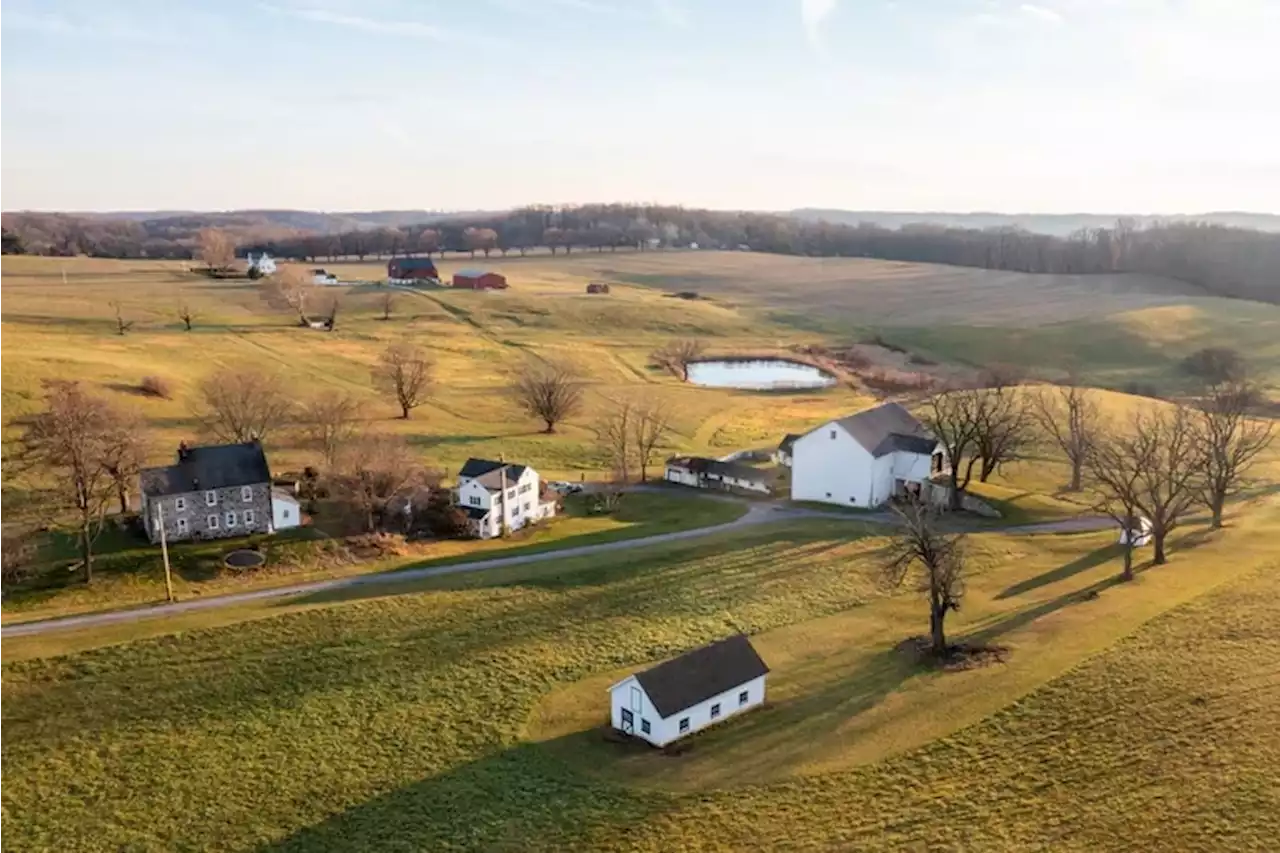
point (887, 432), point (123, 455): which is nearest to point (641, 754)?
point (123, 455)

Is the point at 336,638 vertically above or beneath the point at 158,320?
beneath

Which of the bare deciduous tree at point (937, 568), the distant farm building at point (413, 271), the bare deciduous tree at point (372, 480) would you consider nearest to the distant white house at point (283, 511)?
the bare deciduous tree at point (372, 480)

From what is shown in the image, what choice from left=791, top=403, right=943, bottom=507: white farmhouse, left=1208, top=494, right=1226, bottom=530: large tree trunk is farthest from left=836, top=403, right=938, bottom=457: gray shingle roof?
left=1208, top=494, right=1226, bottom=530: large tree trunk

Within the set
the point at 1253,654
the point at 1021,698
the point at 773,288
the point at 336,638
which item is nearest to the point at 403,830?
the point at 336,638

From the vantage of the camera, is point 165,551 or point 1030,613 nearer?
point 1030,613

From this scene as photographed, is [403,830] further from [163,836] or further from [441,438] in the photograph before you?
[441,438]

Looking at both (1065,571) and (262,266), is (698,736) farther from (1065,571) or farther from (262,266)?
(262,266)
